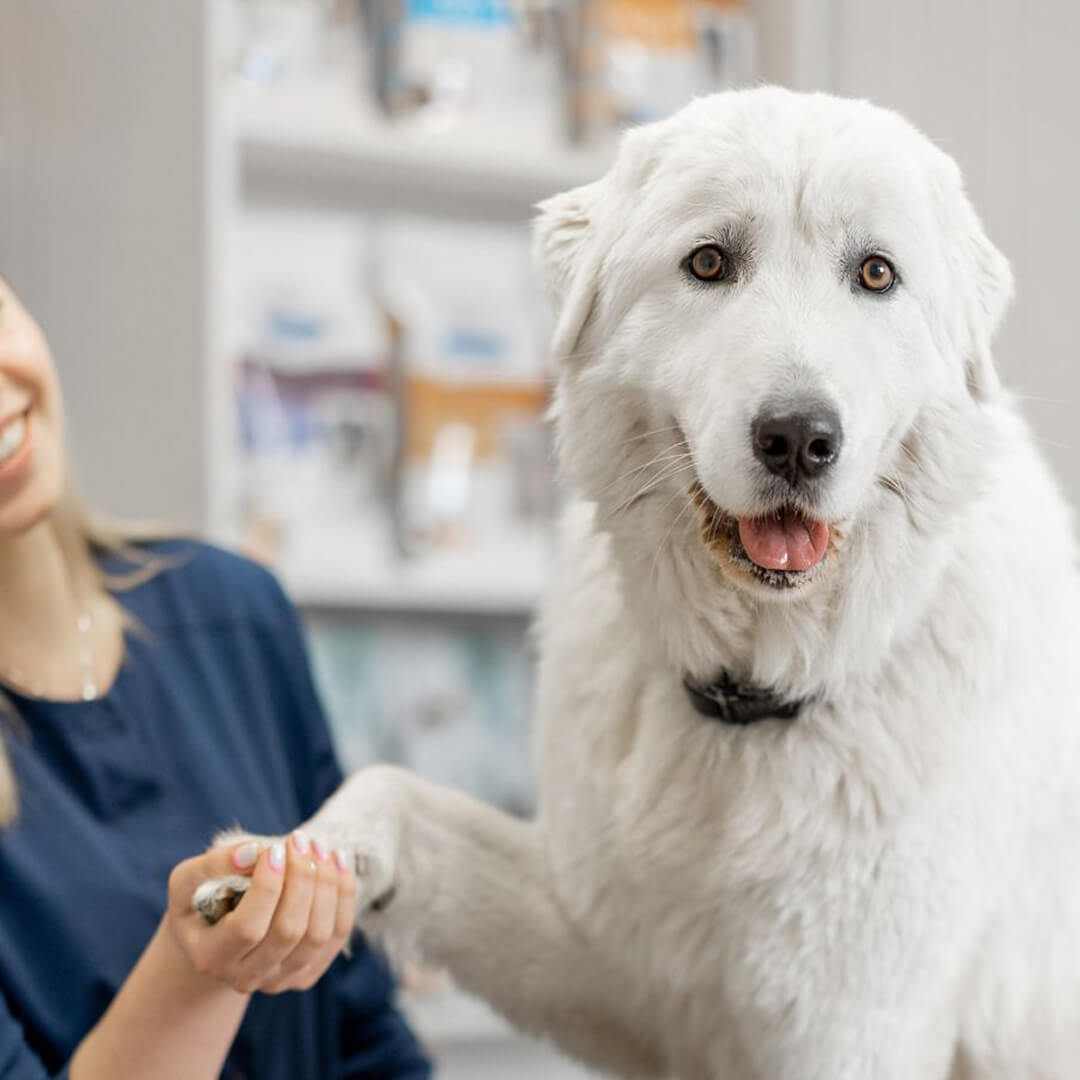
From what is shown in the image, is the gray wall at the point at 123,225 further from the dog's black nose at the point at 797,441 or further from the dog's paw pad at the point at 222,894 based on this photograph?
the dog's black nose at the point at 797,441

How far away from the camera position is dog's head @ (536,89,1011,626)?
2.82 ft

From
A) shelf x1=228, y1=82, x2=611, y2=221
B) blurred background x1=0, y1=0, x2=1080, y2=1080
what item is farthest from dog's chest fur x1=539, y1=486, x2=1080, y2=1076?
shelf x1=228, y1=82, x2=611, y2=221

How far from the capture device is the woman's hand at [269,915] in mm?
852

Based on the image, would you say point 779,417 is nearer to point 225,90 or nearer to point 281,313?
point 225,90

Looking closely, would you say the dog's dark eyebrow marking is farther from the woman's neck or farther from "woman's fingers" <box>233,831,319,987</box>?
the woman's neck

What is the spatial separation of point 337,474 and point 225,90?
60 cm

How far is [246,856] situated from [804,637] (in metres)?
0.43

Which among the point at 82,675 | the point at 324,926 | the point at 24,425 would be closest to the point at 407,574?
the point at 82,675

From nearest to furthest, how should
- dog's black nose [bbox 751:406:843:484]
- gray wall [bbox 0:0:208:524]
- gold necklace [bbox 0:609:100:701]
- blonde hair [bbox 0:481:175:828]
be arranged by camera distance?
dog's black nose [bbox 751:406:843:484] → gold necklace [bbox 0:609:100:701] → blonde hair [bbox 0:481:175:828] → gray wall [bbox 0:0:208:524]

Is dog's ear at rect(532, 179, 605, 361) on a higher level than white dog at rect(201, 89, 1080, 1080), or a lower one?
higher

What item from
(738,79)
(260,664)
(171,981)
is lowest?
(171,981)

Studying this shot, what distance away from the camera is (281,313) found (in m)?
2.14

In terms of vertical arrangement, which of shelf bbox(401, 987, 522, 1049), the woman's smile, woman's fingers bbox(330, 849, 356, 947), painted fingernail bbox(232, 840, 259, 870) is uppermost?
the woman's smile

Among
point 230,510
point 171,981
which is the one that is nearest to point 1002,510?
point 171,981
